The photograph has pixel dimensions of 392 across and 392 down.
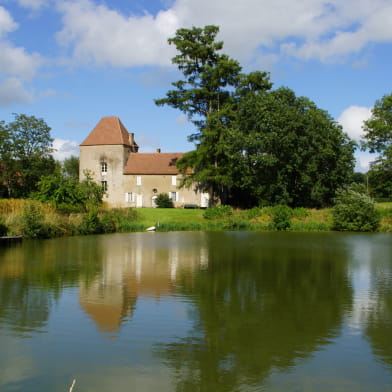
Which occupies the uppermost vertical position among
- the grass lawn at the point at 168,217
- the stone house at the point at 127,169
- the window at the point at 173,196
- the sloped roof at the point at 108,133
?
the sloped roof at the point at 108,133

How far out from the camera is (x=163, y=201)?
2007 inches

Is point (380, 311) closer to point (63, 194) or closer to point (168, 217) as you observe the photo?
point (63, 194)

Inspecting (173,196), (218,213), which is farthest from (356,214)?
(173,196)

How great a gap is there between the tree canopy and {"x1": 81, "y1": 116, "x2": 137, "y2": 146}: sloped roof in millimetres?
12719

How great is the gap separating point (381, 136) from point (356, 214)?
58.6ft

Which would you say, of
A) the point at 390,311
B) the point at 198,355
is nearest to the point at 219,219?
the point at 390,311

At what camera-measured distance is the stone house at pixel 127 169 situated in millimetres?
53562

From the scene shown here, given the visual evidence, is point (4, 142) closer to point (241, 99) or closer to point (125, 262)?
point (241, 99)

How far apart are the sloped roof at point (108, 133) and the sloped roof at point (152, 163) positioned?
2.16m

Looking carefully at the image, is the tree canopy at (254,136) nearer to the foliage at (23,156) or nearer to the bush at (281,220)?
the bush at (281,220)

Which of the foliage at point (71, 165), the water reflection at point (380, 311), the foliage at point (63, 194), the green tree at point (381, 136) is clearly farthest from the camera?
the foliage at point (71, 165)

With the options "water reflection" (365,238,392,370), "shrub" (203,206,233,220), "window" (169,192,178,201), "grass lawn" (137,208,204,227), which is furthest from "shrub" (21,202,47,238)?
"window" (169,192,178,201)

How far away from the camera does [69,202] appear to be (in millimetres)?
30969

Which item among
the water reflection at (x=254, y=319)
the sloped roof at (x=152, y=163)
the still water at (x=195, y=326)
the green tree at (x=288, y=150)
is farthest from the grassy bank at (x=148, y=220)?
the water reflection at (x=254, y=319)
